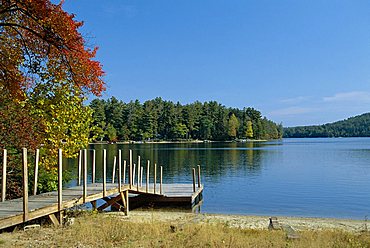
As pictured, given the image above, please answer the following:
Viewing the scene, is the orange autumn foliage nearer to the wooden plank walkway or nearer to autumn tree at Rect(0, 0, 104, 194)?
autumn tree at Rect(0, 0, 104, 194)

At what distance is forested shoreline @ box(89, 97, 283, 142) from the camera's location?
106 m

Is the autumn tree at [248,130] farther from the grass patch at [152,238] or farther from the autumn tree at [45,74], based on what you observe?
the grass patch at [152,238]

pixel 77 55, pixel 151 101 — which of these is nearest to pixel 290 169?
pixel 77 55

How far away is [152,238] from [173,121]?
105668 mm

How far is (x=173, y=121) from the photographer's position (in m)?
114

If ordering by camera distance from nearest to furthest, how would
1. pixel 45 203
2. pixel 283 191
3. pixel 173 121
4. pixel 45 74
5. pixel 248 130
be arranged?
pixel 45 203
pixel 45 74
pixel 283 191
pixel 173 121
pixel 248 130

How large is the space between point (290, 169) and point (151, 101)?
83.8m

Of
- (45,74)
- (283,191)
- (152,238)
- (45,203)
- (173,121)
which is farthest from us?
(173,121)

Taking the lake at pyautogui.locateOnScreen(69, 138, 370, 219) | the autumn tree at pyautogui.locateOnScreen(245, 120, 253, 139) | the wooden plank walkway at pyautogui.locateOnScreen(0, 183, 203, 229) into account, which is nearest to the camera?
the wooden plank walkway at pyautogui.locateOnScreen(0, 183, 203, 229)

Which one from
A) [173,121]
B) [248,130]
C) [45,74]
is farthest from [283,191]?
[248,130]

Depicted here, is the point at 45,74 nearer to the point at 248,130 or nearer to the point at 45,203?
the point at 45,203

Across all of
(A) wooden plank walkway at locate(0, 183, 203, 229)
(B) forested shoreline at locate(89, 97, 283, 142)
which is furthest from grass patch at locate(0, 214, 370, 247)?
(B) forested shoreline at locate(89, 97, 283, 142)

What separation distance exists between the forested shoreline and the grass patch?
87.0m

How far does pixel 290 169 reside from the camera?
40406 millimetres
